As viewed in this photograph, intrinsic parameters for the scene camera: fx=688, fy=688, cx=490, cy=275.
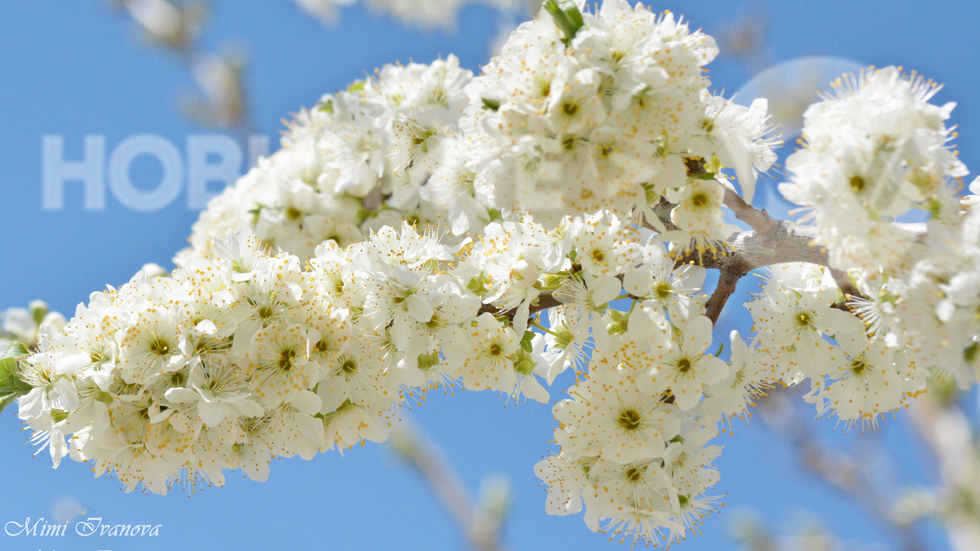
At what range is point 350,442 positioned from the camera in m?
1.80

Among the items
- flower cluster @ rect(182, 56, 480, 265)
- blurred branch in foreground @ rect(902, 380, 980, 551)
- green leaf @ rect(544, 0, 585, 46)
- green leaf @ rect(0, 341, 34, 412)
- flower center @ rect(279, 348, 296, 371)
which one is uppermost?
flower cluster @ rect(182, 56, 480, 265)

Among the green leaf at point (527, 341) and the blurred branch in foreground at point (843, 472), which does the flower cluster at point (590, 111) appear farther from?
the blurred branch in foreground at point (843, 472)

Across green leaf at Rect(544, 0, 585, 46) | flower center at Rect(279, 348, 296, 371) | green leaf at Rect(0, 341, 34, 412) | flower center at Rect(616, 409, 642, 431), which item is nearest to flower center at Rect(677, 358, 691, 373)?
flower center at Rect(616, 409, 642, 431)

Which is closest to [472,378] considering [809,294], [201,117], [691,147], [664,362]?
[664,362]

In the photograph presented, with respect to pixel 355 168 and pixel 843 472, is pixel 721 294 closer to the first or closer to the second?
pixel 355 168

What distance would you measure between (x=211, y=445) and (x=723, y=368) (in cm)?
130

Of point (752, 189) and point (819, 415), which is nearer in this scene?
point (752, 189)

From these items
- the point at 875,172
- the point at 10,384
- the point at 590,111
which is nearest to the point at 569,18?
the point at 590,111

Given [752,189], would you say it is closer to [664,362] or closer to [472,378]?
[664,362]

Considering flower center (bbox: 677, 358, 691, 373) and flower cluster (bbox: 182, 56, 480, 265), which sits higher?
flower cluster (bbox: 182, 56, 480, 265)

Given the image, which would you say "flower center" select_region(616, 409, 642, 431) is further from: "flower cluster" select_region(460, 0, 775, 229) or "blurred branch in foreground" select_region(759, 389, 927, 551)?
"blurred branch in foreground" select_region(759, 389, 927, 551)

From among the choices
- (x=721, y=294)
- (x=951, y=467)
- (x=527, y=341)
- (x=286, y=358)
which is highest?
(x=286, y=358)

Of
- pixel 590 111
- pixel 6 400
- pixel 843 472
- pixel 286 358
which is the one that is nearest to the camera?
pixel 590 111

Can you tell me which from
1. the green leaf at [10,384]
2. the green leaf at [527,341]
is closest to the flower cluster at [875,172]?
the green leaf at [527,341]
